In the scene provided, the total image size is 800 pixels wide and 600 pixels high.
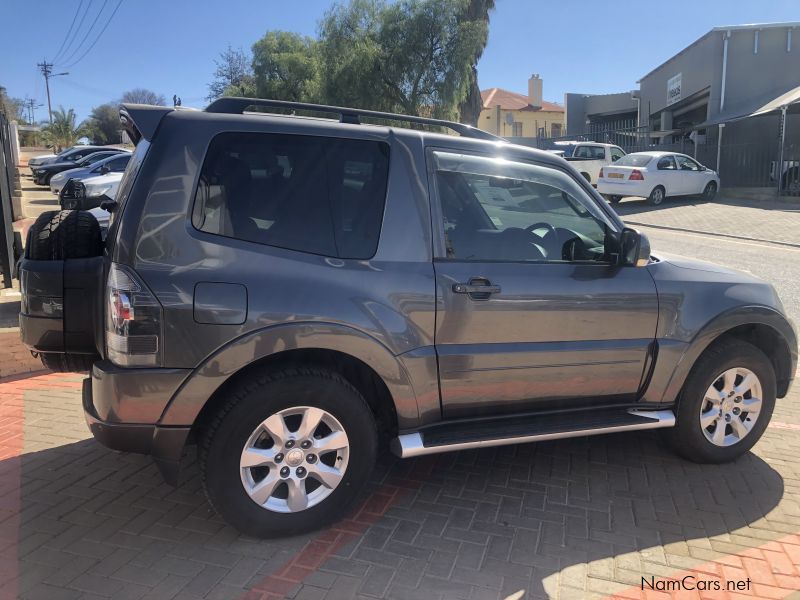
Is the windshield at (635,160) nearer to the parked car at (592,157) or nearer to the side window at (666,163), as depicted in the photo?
the side window at (666,163)

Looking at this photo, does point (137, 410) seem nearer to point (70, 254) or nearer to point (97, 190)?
point (70, 254)

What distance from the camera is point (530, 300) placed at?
341 centimetres

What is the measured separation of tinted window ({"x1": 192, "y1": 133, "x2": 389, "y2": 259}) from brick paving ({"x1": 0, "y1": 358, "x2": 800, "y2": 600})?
4.64ft

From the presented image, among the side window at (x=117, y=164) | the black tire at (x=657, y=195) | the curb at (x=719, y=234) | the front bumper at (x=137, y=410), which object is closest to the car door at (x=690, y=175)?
the black tire at (x=657, y=195)

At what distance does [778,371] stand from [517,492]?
6.24 feet

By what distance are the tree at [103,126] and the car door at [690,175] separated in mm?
62966

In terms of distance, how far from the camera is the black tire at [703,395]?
3885 mm

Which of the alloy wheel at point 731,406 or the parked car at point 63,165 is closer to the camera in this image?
the alloy wheel at point 731,406

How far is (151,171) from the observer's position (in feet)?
9.50

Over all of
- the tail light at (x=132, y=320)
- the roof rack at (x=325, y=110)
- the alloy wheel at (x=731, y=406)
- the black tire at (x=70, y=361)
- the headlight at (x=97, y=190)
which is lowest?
the alloy wheel at (x=731, y=406)

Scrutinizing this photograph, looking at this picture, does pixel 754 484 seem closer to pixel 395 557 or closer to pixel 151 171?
pixel 395 557

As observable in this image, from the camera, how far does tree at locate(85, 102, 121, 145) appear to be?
7078 cm

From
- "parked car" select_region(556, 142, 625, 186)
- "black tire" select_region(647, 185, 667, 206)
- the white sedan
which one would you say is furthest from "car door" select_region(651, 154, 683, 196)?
"parked car" select_region(556, 142, 625, 186)

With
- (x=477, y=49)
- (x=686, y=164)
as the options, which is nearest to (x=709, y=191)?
(x=686, y=164)
